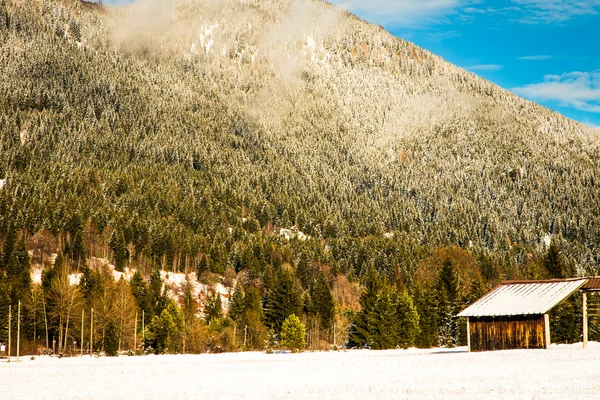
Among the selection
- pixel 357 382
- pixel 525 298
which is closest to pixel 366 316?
pixel 525 298

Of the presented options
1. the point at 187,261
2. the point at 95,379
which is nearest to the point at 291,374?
the point at 95,379

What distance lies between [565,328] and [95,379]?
59371 mm

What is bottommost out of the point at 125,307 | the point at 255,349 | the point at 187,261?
the point at 255,349

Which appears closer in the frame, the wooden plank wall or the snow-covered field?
the snow-covered field

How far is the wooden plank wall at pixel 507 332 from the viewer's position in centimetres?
5772

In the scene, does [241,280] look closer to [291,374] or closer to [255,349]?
[255,349]

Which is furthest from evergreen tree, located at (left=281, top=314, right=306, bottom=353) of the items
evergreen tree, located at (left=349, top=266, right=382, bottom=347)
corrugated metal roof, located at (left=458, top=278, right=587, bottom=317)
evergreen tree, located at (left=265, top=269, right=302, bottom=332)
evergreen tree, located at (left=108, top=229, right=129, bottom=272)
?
evergreen tree, located at (left=108, top=229, right=129, bottom=272)

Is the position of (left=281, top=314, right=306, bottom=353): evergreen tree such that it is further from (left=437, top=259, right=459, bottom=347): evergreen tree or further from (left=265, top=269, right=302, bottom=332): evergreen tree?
(left=265, top=269, right=302, bottom=332): evergreen tree

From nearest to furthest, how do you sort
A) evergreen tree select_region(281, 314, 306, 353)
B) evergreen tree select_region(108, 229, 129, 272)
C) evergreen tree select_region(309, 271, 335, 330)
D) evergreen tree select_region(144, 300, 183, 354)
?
evergreen tree select_region(281, 314, 306, 353) < evergreen tree select_region(144, 300, 183, 354) < evergreen tree select_region(309, 271, 335, 330) < evergreen tree select_region(108, 229, 129, 272)

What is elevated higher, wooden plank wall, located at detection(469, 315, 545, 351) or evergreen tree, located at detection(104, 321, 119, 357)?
wooden plank wall, located at detection(469, 315, 545, 351)

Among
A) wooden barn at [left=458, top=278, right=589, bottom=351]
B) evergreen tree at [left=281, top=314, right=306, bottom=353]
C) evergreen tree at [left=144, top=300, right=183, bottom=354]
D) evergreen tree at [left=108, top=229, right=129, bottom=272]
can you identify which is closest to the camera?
wooden barn at [left=458, top=278, right=589, bottom=351]

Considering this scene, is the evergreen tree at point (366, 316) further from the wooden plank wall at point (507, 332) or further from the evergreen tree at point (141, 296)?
the evergreen tree at point (141, 296)

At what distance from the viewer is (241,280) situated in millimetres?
157250

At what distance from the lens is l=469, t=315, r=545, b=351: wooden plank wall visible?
57719 millimetres
